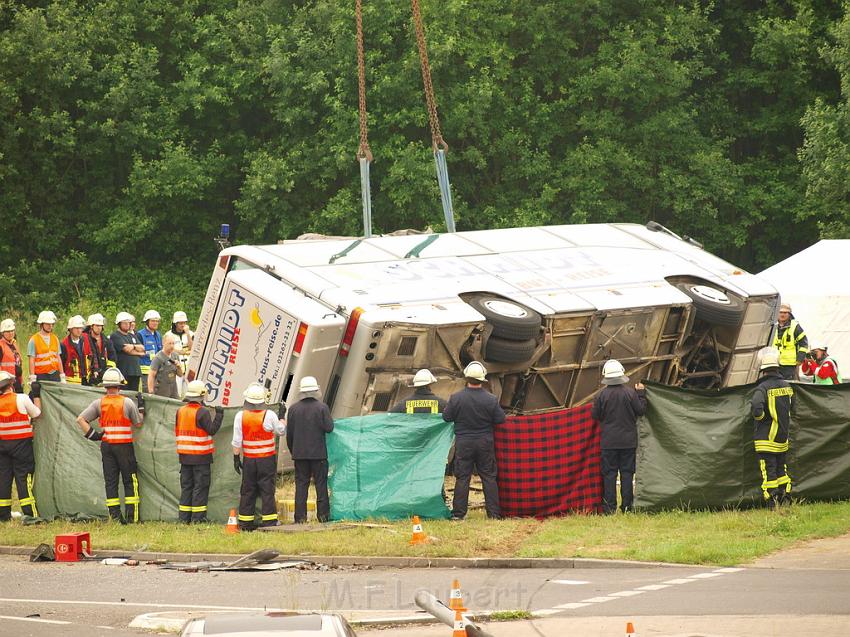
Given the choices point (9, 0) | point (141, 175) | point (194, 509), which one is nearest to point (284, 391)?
point (194, 509)

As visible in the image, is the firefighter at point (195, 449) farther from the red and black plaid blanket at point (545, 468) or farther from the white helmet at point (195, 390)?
the red and black plaid blanket at point (545, 468)

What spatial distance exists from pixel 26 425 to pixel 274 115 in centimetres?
2160

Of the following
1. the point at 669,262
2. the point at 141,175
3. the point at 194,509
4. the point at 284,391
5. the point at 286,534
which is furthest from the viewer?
the point at 141,175

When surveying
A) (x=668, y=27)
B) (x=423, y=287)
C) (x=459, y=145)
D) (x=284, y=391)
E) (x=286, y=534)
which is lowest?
(x=286, y=534)

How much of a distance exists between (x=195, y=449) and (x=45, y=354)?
5316mm

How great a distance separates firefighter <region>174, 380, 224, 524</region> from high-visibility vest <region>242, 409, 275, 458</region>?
1.52 ft

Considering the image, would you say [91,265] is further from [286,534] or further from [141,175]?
[286,534]

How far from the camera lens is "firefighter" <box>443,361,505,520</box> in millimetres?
14992

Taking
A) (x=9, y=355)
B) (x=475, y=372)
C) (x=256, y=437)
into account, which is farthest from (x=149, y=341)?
(x=475, y=372)

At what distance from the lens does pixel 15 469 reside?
16.0 metres

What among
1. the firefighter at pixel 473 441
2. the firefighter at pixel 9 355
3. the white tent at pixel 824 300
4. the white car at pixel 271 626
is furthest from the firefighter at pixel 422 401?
the white tent at pixel 824 300

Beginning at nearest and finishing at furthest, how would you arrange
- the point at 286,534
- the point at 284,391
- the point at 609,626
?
the point at 609,626 < the point at 286,534 < the point at 284,391

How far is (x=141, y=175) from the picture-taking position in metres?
35.2

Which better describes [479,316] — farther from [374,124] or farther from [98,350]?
[374,124]
